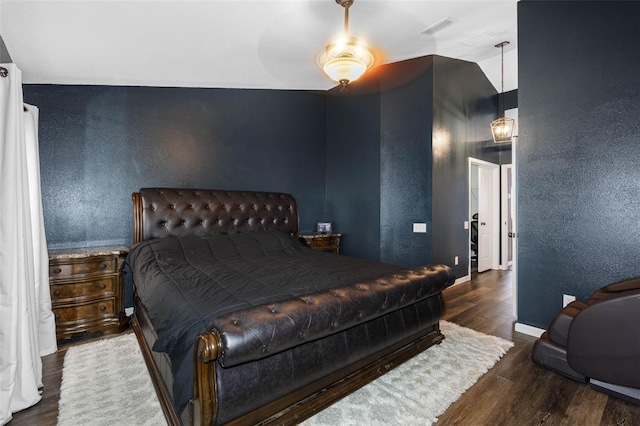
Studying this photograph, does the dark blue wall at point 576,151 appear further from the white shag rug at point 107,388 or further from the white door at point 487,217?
the white shag rug at point 107,388

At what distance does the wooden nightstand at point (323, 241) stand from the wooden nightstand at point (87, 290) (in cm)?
235

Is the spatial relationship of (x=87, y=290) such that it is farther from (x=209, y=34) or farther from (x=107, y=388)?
(x=209, y=34)

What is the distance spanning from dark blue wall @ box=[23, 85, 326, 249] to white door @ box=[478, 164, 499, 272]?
375 cm

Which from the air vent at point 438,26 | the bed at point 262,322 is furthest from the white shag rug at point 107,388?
the air vent at point 438,26

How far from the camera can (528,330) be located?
10.4 ft

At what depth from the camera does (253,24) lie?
2.88 m

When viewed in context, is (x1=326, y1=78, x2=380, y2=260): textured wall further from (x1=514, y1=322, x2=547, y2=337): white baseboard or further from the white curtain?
the white curtain

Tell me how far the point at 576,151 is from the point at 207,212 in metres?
4.07

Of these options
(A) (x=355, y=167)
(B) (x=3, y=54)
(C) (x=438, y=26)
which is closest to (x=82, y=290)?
(B) (x=3, y=54)

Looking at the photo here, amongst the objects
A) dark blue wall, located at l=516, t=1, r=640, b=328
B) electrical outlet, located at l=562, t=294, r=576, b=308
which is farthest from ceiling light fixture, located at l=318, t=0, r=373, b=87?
electrical outlet, located at l=562, t=294, r=576, b=308

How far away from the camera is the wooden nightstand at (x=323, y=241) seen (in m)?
4.59

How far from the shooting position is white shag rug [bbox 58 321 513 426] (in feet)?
6.20

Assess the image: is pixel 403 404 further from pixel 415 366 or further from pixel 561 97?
pixel 561 97

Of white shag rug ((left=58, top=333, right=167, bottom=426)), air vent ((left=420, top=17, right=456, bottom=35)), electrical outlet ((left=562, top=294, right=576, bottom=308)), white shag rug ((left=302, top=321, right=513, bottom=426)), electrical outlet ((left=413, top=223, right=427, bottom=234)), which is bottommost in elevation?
white shag rug ((left=302, top=321, right=513, bottom=426))
